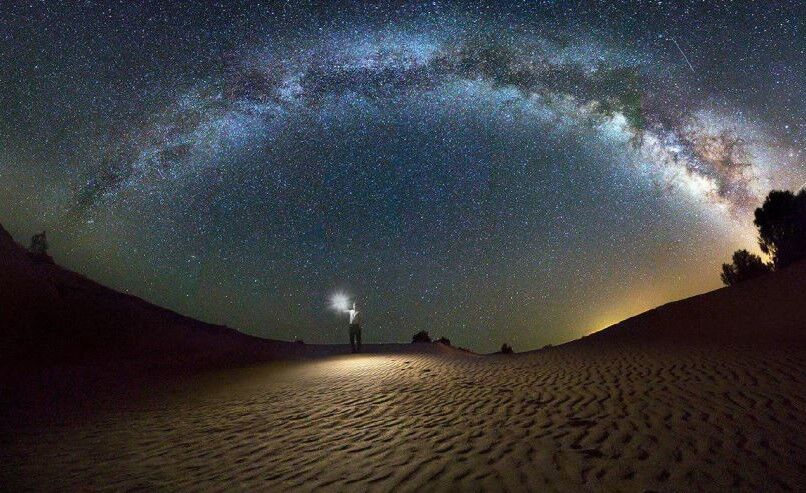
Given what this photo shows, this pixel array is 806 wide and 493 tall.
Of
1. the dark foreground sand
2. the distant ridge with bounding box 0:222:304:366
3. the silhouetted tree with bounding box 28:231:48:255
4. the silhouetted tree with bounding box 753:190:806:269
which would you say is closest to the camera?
the dark foreground sand

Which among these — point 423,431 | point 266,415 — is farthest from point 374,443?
point 266,415

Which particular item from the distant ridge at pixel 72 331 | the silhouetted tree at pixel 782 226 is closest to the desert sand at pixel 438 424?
the distant ridge at pixel 72 331

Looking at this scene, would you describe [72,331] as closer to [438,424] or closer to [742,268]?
[438,424]

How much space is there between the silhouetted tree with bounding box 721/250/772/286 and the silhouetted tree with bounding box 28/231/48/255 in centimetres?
7413

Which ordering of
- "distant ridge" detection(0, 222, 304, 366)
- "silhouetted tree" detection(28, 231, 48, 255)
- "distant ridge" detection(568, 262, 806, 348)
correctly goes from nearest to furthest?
"distant ridge" detection(568, 262, 806, 348)
"distant ridge" detection(0, 222, 304, 366)
"silhouetted tree" detection(28, 231, 48, 255)

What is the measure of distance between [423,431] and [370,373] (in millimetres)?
7340

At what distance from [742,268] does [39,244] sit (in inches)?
3053

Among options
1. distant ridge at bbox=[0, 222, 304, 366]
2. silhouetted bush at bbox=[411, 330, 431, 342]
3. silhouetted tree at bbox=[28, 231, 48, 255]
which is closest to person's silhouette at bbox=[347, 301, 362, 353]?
distant ridge at bbox=[0, 222, 304, 366]

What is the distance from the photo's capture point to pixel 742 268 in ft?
116

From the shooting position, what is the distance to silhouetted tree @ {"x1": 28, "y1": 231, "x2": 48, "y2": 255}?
145 feet

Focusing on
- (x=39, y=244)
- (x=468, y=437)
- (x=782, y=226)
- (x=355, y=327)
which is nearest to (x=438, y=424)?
(x=468, y=437)

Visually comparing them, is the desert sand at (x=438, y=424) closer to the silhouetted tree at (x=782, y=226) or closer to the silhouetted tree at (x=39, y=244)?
the silhouetted tree at (x=782, y=226)

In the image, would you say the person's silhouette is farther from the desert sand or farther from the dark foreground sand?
the dark foreground sand

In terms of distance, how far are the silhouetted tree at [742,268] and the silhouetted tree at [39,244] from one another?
7413 cm
